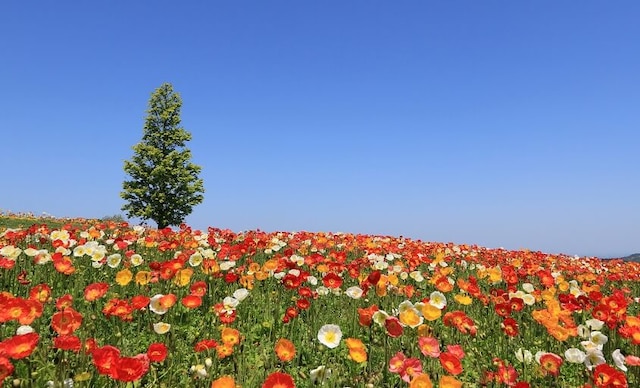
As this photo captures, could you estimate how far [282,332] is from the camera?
519 centimetres

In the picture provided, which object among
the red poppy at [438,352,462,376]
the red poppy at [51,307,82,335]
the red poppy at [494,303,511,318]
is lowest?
the red poppy at [438,352,462,376]

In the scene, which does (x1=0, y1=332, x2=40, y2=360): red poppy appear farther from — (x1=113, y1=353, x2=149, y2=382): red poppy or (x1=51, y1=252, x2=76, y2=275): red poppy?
(x1=51, y1=252, x2=76, y2=275): red poppy

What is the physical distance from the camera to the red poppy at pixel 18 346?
9.45ft

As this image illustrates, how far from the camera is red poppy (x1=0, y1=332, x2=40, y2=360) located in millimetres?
2879

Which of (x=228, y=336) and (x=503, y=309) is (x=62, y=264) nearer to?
(x=228, y=336)

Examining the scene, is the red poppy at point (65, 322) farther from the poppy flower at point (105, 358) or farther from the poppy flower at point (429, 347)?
the poppy flower at point (429, 347)

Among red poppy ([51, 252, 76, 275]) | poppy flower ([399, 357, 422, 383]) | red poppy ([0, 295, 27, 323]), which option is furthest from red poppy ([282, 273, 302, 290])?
red poppy ([51, 252, 76, 275])

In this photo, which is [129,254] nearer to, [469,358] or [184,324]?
[184,324]

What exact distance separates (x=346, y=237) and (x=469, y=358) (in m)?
8.59

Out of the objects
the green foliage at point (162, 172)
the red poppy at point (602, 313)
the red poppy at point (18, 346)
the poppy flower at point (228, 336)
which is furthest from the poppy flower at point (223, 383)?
the green foliage at point (162, 172)

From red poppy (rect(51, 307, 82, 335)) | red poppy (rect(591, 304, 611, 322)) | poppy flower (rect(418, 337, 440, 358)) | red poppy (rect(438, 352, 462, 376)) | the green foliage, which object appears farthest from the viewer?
the green foliage

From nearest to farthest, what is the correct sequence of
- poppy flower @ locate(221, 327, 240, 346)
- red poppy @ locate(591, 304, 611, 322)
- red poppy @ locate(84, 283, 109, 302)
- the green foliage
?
poppy flower @ locate(221, 327, 240, 346), red poppy @ locate(84, 283, 109, 302), red poppy @ locate(591, 304, 611, 322), the green foliage

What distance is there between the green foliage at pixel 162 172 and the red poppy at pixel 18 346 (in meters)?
28.5

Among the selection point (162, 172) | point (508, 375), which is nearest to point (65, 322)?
point (508, 375)
